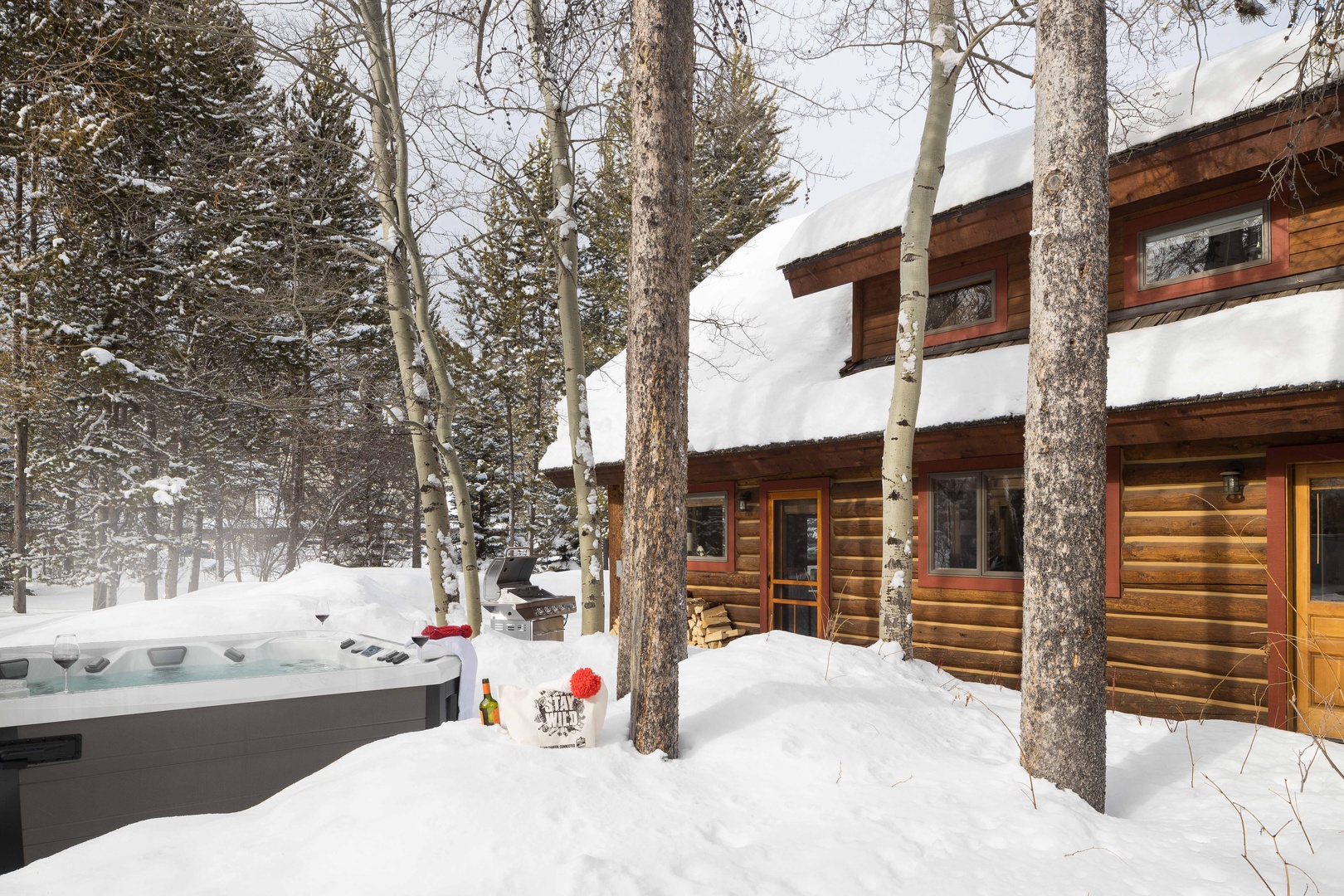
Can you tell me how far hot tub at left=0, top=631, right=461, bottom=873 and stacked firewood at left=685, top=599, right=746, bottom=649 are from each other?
13.7ft

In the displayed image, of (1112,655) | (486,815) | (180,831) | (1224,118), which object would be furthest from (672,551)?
(1224,118)

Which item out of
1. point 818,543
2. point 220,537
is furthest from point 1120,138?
point 220,537

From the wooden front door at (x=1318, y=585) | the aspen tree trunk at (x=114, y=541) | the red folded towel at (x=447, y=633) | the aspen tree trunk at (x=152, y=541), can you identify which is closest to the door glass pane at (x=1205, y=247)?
the wooden front door at (x=1318, y=585)

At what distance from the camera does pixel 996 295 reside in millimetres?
7105

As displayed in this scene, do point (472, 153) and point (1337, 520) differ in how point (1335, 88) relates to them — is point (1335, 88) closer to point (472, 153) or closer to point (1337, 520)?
point (1337, 520)

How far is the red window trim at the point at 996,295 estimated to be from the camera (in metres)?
7.05

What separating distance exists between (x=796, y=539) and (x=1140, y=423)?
3613 millimetres

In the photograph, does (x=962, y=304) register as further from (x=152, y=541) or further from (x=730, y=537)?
(x=152, y=541)

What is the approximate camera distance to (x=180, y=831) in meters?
2.83

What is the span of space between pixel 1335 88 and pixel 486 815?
6.45 m

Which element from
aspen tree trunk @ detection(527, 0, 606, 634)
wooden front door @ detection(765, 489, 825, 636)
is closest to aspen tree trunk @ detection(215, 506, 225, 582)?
aspen tree trunk @ detection(527, 0, 606, 634)

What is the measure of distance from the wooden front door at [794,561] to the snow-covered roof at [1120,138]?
257cm

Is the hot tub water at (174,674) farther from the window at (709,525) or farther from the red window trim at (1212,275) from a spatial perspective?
the red window trim at (1212,275)

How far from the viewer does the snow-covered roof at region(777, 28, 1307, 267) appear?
5.52 meters
